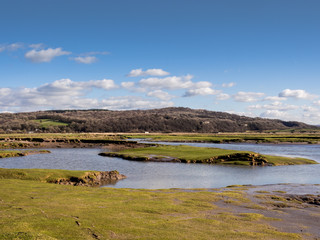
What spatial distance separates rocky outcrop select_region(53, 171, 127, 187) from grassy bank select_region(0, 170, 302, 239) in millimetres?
12212

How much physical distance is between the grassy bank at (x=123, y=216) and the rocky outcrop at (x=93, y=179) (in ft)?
40.1

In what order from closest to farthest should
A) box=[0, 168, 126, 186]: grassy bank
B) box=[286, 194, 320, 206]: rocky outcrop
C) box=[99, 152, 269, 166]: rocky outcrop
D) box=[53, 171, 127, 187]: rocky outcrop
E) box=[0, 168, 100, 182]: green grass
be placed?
box=[286, 194, 320, 206]: rocky outcrop < box=[0, 168, 100, 182]: green grass < box=[0, 168, 126, 186]: grassy bank < box=[53, 171, 127, 187]: rocky outcrop < box=[99, 152, 269, 166]: rocky outcrop

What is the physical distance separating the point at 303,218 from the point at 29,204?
24.1 metres

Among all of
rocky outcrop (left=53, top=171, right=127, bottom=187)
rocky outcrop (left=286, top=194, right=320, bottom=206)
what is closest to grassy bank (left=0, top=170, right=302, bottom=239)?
rocky outcrop (left=286, top=194, right=320, bottom=206)

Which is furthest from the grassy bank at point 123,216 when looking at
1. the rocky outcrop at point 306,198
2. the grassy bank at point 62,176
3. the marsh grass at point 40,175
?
the grassy bank at point 62,176

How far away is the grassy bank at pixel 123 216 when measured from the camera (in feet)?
61.7

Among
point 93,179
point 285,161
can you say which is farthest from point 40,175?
point 285,161

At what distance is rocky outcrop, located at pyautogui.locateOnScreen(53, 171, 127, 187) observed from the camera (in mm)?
46812

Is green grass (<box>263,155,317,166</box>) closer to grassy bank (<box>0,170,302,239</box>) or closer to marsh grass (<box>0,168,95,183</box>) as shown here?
grassy bank (<box>0,170,302,239</box>)

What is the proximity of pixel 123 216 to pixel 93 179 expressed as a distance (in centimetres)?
2732

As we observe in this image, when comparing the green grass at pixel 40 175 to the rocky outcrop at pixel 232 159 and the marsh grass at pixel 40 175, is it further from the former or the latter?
the rocky outcrop at pixel 232 159

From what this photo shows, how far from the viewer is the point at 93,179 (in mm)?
49375

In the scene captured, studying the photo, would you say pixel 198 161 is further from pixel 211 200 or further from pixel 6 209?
pixel 6 209

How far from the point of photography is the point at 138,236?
18.6 meters
